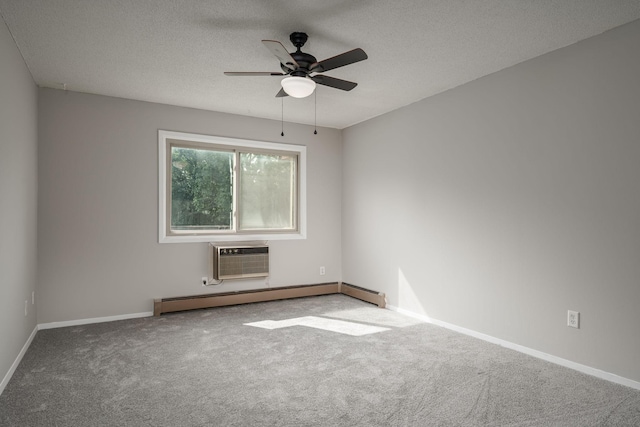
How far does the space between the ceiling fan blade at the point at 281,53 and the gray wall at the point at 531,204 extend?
1.92 m

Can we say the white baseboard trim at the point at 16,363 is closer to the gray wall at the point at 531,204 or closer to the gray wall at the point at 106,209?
the gray wall at the point at 106,209

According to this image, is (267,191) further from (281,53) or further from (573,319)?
(573,319)

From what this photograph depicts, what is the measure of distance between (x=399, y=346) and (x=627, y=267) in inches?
A: 69.4

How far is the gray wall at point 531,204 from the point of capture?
8.58 ft

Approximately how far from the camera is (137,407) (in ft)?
7.33

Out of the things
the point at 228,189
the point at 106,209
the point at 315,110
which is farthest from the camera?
the point at 228,189

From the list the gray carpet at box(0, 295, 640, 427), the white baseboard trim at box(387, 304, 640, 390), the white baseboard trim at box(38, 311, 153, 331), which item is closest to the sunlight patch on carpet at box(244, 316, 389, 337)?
the gray carpet at box(0, 295, 640, 427)

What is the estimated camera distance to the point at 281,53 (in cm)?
252

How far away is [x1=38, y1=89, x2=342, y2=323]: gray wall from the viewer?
12.8ft

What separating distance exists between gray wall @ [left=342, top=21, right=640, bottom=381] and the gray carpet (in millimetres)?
381

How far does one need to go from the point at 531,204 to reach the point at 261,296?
3.32m

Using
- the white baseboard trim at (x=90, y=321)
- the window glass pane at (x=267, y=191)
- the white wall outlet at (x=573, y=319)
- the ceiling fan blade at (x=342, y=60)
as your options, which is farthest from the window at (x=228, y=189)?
the white wall outlet at (x=573, y=319)

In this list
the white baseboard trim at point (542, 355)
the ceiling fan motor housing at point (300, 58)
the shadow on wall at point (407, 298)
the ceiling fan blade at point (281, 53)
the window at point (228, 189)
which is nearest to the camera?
the ceiling fan blade at point (281, 53)

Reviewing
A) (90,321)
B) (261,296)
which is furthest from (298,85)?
(90,321)
